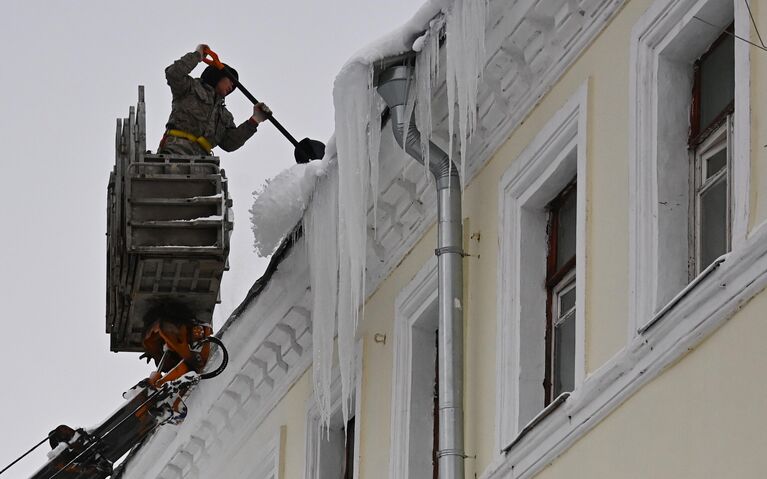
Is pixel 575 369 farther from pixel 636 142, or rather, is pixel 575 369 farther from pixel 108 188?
pixel 108 188

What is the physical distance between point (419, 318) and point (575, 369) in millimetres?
2867

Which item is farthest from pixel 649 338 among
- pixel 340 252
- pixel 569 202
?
pixel 340 252

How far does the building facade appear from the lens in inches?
378

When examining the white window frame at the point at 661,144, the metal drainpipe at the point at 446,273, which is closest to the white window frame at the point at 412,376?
the metal drainpipe at the point at 446,273

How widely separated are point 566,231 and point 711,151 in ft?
5.67

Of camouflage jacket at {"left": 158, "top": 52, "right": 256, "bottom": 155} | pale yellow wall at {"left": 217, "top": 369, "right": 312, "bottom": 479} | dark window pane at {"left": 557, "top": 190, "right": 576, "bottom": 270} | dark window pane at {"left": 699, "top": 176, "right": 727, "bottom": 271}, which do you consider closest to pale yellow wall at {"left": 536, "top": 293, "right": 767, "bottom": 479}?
dark window pane at {"left": 699, "top": 176, "right": 727, "bottom": 271}

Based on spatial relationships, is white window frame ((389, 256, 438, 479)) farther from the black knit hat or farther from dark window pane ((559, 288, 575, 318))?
the black knit hat

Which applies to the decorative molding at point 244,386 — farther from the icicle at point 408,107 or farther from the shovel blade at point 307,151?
the icicle at point 408,107

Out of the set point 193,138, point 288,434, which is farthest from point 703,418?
point 288,434

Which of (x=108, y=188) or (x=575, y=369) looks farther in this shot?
(x=108, y=188)

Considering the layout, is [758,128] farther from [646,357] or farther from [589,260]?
[589,260]

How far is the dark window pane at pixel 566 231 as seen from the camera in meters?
12.0

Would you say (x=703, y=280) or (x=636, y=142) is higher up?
(x=636, y=142)

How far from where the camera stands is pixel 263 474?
16.8 meters
